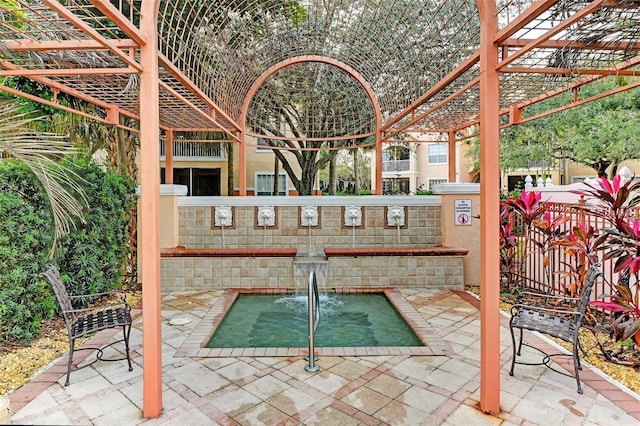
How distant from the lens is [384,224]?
732 centimetres

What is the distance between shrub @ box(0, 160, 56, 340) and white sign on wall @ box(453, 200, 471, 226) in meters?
6.43

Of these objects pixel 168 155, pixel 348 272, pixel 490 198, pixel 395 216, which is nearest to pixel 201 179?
pixel 168 155

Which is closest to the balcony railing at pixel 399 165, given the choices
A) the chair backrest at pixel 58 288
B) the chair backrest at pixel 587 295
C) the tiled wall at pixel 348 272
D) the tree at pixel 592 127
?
the tree at pixel 592 127

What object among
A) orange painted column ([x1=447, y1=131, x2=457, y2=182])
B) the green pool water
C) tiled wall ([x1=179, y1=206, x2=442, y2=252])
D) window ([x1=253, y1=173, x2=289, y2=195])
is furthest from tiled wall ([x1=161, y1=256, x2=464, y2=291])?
window ([x1=253, y1=173, x2=289, y2=195])

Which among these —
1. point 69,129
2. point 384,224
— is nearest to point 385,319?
point 384,224

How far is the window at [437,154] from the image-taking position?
28.8m

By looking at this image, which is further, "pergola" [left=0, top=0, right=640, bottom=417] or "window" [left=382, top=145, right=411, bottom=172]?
"window" [left=382, top=145, right=411, bottom=172]

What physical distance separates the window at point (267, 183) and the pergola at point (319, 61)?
5712mm

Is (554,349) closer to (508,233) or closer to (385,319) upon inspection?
(385,319)

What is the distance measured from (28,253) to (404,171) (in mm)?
28629

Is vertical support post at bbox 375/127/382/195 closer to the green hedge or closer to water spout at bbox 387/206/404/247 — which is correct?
water spout at bbox 387/206/404/247

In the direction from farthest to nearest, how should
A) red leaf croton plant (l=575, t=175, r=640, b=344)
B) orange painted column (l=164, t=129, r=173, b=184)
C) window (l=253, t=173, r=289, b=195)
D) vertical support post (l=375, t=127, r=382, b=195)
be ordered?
1. window (l=253, t=173, r=289, b=195)
2. vertical support post (l=375, t=127, r=382, b=195)
3. orange painted column (l=164, t=129, r=173, b=184)
4. red leaf croton plant (l=575, t=175, r=640, b=344)

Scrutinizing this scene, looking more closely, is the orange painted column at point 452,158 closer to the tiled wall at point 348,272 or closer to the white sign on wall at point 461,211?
the white sign on wall at point 461,211

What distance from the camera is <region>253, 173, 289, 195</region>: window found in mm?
18156
